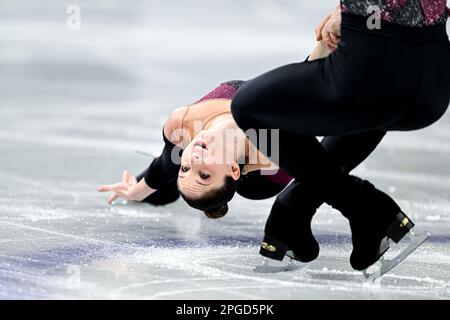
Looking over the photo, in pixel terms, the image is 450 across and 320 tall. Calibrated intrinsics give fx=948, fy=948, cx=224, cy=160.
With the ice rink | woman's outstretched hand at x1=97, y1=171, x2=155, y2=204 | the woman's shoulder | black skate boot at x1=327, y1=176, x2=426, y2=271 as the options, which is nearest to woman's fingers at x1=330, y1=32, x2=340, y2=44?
black skate boot at x1=327, y1=176, x2=426, y2=271

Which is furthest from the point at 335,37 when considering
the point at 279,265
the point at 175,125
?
the point at 175,125

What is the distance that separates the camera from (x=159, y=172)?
4715 mm

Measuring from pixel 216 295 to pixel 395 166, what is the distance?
3.57 m

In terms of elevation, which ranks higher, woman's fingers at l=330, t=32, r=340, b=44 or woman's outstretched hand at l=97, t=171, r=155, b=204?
woman's fingers at l=330, t=32, r=340, b=44

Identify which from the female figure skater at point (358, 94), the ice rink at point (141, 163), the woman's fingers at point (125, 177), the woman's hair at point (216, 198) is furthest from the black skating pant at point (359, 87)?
the woman's fingers at point (125, 177)

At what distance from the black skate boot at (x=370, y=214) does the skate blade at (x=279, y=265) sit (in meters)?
0.35

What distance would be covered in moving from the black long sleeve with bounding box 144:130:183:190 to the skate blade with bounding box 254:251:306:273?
833 mm

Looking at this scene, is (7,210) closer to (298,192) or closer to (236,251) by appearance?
(236,251)

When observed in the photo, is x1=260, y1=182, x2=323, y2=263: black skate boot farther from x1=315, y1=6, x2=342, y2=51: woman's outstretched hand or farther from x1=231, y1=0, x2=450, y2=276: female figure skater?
x1=315, y1=6, x2=342, y2=51: woman's outstretched hand

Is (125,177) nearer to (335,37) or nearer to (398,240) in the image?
(398,240)

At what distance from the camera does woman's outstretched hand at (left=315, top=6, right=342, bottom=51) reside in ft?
11.1

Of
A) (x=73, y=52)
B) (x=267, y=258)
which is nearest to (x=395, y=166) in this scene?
(x=267, y=258)

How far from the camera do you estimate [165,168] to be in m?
4.62

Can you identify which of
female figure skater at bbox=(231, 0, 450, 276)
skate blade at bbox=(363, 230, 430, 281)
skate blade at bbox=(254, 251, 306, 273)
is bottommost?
skate blade at bbox=(254, 251, 306, 273)
